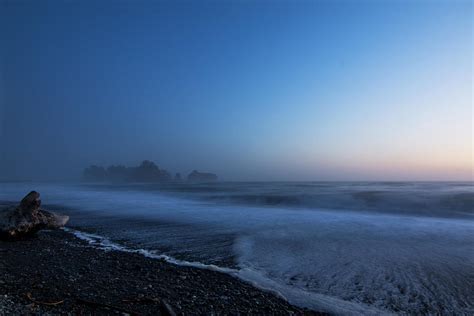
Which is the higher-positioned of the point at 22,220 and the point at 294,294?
the point at 22,220

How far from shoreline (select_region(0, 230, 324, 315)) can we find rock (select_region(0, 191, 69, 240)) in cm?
177

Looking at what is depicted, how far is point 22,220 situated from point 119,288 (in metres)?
6.75

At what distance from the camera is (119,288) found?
17.0 ft

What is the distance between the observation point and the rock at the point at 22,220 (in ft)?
29.8

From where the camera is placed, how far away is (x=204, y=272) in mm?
6387

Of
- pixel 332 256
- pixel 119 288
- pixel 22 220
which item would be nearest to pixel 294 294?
pixel 119 288

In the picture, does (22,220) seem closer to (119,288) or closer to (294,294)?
(119,288)

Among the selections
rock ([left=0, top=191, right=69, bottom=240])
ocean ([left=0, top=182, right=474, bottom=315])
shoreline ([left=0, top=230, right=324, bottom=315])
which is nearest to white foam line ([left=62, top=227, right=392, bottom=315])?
ocean ([left=0, top=182, right=474, bottom=315])

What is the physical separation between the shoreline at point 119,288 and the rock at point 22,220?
177cm

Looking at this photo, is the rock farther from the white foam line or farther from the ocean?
the white foam line

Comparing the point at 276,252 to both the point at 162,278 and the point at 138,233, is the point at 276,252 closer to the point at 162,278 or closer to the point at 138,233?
the point at 162,278

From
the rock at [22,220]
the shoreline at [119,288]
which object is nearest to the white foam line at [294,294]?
the shoreline at [119,288]

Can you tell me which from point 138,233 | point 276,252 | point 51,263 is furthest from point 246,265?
point 138,233

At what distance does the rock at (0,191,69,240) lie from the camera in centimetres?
909
